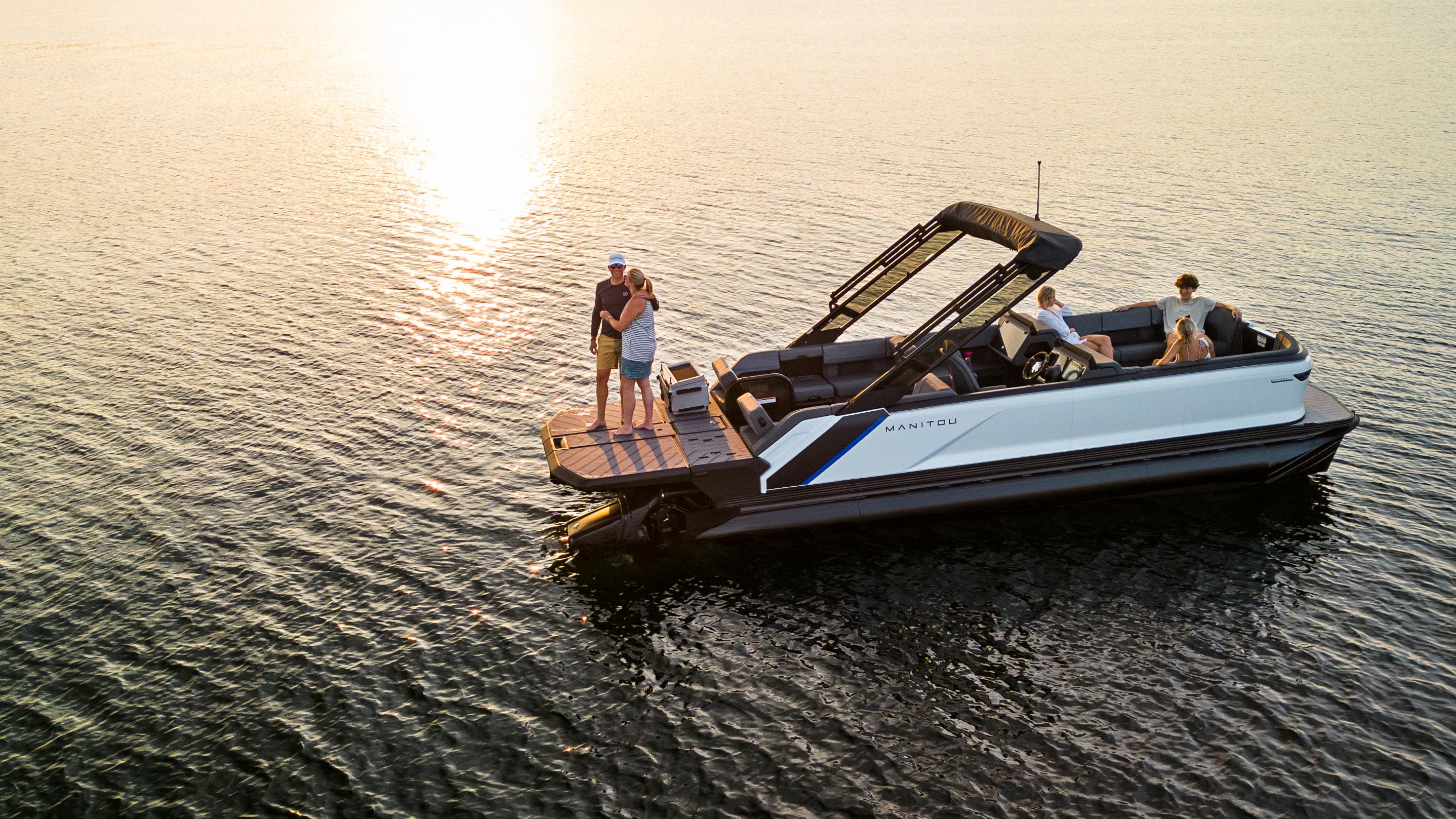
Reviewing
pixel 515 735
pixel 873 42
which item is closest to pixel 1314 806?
pixel 515 735

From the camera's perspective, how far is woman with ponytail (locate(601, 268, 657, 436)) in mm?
12844

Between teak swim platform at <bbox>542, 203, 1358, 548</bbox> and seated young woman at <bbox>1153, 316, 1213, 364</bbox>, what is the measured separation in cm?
49

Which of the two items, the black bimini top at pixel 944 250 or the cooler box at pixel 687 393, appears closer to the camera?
the black bimini top at pixel 944 250

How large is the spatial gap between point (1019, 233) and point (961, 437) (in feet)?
8.72

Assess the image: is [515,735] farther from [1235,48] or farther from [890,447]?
[1235,48]

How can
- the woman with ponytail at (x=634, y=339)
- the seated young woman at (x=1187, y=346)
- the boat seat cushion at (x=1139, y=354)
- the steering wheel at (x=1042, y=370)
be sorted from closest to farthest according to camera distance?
the woman with ponytail at (x=634, y=339), the seated young woman at (x=1187, y=346), the steering wheel at (x=1042, y=370), the boat seat cushion at (x=1139, y=354)

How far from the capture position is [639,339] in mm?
13117

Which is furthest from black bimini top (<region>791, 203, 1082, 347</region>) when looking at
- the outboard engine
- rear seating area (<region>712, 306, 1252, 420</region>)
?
the outboard engine

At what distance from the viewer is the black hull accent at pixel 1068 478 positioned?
12945 millimetres

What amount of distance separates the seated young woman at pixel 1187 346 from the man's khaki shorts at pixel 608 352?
7.06 metres

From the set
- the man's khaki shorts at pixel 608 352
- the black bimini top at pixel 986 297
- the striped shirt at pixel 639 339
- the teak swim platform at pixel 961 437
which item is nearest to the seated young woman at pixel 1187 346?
the teak swim platform at pixel 961 437

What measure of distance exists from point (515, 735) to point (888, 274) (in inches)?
322

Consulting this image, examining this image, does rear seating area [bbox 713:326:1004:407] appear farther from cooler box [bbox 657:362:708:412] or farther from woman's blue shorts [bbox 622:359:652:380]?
woman's blue shorts [bbox 622:359:652:380]

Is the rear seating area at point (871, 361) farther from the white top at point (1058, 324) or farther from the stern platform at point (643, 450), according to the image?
the stern platform at point (643, 450)
